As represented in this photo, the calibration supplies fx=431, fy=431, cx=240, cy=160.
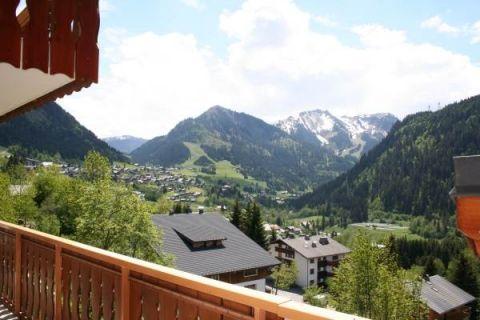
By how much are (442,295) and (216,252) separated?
117 feet

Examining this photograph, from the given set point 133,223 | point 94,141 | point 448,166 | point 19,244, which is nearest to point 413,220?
point 448,166

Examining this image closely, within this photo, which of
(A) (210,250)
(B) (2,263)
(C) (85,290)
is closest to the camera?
(C) (85,290)

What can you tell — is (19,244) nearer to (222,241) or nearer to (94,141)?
(222,241)

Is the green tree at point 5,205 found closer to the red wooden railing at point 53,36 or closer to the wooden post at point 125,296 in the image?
the wooden post at point 125,296

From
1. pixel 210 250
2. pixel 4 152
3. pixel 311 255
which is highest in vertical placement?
pixel 4 152

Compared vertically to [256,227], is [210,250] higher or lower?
higher

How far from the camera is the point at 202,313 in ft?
9.01

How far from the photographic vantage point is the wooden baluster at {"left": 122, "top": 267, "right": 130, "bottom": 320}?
3.54m

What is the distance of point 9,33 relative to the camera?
2.04m

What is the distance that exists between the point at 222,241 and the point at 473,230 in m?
33.5

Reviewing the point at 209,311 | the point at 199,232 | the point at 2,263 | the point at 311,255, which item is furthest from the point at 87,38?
the point at 311,255

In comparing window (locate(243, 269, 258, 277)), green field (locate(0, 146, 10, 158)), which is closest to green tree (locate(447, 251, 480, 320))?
window (locate(243, 269, 258, 277))

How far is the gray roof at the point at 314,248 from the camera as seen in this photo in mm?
75081

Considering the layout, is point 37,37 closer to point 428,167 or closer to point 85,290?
point 85,290
